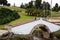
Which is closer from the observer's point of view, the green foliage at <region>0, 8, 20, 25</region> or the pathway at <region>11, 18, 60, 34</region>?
the pathway at <region>11, 18, 60, 34</region>

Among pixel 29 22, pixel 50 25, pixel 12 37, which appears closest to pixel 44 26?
pixel 50 25

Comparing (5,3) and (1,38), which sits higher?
(5,3)

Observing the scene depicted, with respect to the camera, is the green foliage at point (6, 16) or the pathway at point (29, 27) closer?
the pathway at point (29, 27)

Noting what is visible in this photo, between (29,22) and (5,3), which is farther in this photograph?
(5,3)

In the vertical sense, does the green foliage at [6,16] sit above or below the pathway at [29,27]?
above

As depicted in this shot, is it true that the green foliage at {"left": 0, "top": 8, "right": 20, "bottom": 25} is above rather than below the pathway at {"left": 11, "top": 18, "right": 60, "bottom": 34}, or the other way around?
above

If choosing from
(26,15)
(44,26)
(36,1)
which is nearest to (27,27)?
(44,26)

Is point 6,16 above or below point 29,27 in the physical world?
above

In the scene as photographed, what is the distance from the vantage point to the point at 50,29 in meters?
33.7

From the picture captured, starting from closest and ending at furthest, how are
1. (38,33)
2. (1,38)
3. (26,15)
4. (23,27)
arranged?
(1,38) < (23,27) < (38,33) < (26,15)

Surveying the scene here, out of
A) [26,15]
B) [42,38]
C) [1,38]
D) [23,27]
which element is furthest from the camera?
[26,15]

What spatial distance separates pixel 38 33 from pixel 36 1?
605 inches

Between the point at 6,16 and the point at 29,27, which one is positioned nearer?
the point at 29,27

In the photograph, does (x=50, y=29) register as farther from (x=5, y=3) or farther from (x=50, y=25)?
(x=5, y=3)
